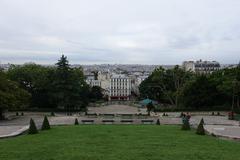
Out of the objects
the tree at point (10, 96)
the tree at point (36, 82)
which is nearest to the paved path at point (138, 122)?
the tree at point (10, 96)

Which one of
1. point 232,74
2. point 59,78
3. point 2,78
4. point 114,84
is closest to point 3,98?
point 2,78

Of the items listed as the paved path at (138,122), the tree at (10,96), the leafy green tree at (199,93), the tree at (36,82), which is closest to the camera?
the paved path at (138,122)

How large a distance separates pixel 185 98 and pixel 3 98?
33.0 metres

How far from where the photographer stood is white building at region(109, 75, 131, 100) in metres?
188

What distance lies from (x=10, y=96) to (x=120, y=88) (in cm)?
13639

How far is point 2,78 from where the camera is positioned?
55.8 meters

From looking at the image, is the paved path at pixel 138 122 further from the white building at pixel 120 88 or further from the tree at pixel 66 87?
the white building at pixel 120 88

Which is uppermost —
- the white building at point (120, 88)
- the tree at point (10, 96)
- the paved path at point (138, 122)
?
the white building at point (120, 88)

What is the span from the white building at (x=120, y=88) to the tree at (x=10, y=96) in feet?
421

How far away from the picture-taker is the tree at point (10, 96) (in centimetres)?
5309

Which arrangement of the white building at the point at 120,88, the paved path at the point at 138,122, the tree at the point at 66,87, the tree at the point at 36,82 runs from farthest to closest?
the white building at the point at 120,88 < the tree at the point at 36,82 < the tree at the point at 66,87 < the paved path at the point at 138,122

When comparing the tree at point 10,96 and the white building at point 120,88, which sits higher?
the white building at point 120,88

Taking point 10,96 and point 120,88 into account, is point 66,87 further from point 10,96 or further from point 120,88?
point 120,88

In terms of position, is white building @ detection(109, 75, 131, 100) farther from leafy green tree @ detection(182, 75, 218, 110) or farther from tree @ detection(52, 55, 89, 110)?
leafy green tree @ detection(182, 75, 218, 110)
